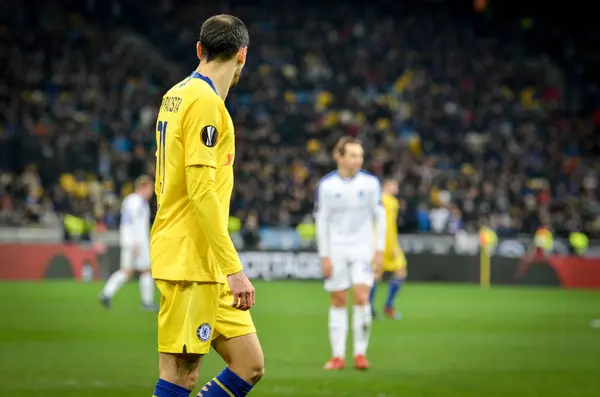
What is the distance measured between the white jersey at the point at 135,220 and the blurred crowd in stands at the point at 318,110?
8.39 metres

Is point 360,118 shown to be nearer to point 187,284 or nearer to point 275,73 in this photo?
point 275,73

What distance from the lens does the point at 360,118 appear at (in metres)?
32.4

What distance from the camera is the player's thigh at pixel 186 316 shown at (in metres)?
4.92

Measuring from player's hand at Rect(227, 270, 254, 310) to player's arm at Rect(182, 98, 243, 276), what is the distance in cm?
3

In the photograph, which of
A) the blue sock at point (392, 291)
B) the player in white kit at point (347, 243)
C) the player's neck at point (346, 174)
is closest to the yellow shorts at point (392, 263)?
the blue sock at point (392, 291)

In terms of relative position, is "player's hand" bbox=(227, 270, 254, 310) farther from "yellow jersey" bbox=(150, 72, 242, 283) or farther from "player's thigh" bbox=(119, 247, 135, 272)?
"player's thigh" bbox=(119, 247, 135, 272)

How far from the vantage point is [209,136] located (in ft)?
15.8

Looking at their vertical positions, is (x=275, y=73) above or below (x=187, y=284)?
above

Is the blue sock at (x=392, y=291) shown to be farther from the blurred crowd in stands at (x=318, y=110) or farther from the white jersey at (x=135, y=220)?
the blurred crowd in stands at (x=318, y=110)

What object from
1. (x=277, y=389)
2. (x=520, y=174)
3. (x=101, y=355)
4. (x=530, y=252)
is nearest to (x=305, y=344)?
(x=101, y=355)

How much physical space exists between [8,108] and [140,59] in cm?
495

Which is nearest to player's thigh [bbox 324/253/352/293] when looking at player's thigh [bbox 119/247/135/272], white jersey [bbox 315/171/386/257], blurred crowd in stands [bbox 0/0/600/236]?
white jersey [bbox 315/171/386/257]

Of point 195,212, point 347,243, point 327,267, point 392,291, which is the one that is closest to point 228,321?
point 195,212

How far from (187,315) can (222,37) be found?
1.30 meters
